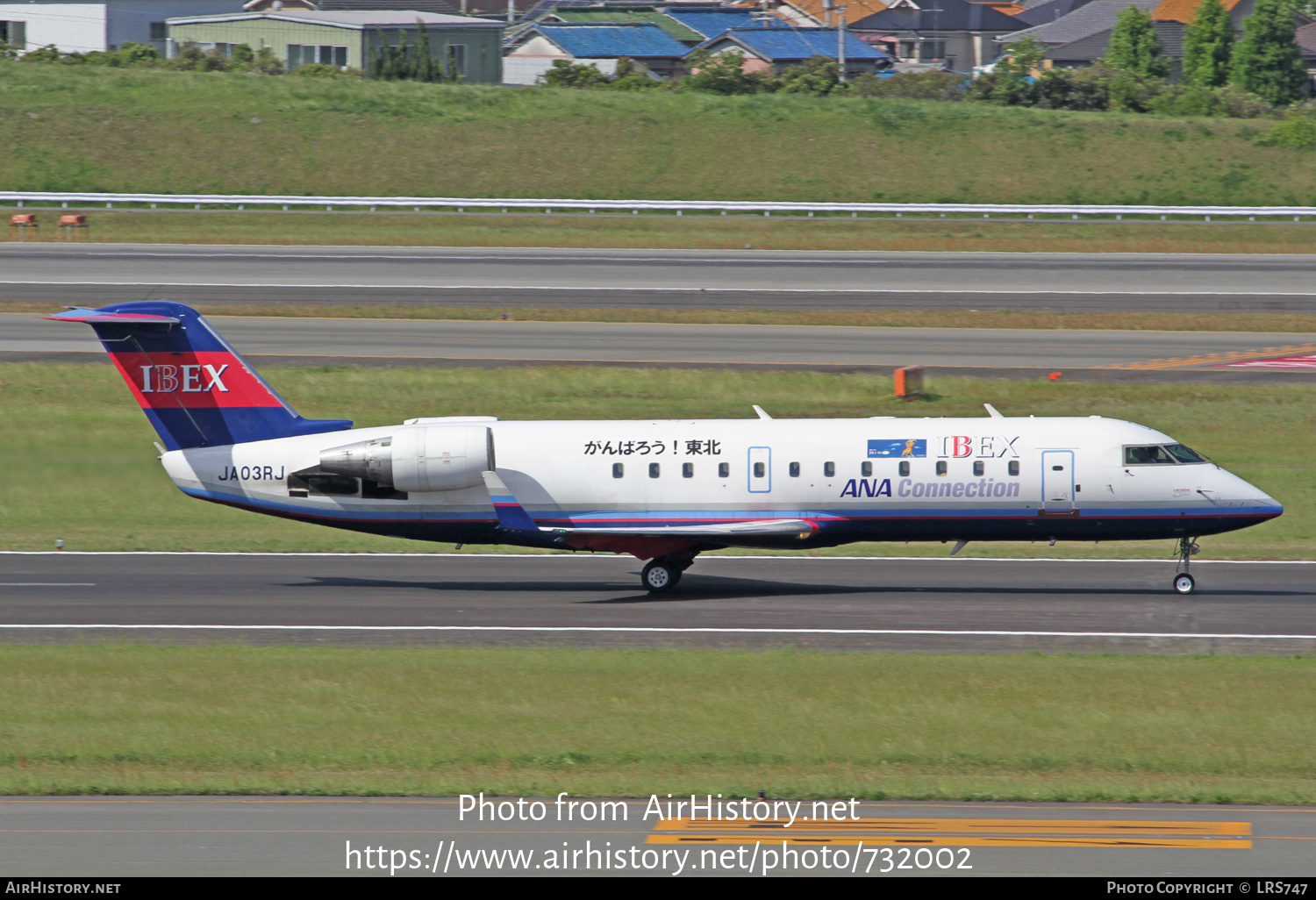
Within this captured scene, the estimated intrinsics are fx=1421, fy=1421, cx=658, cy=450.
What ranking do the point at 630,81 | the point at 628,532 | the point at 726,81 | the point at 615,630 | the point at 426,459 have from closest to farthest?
1. the point at 615,630
2. the point at 426,459
3. the point at 628,532
4. the point at 726,81
5. the point at 630,81

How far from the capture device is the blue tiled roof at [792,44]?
465 ft

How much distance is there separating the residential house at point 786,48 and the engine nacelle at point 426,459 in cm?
11622

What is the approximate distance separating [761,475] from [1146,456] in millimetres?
7559

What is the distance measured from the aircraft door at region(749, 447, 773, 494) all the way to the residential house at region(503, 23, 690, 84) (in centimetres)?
11414

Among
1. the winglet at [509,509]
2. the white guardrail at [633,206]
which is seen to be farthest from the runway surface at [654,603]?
the white guardrail at [633,206]

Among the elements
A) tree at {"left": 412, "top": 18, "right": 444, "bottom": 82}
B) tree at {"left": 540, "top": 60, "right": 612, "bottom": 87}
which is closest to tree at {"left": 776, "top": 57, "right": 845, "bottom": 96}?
tree at {"left": 540, "top": 60, "right": 612, "bottom": 87}

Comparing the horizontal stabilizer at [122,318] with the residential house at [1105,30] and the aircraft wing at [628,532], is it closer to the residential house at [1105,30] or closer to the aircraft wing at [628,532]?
the aircraft wing at [628,532]

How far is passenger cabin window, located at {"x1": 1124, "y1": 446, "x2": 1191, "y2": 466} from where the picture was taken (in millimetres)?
27844

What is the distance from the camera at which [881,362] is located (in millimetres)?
49312

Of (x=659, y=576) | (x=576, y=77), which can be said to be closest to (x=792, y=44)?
(x=576, y=77)
